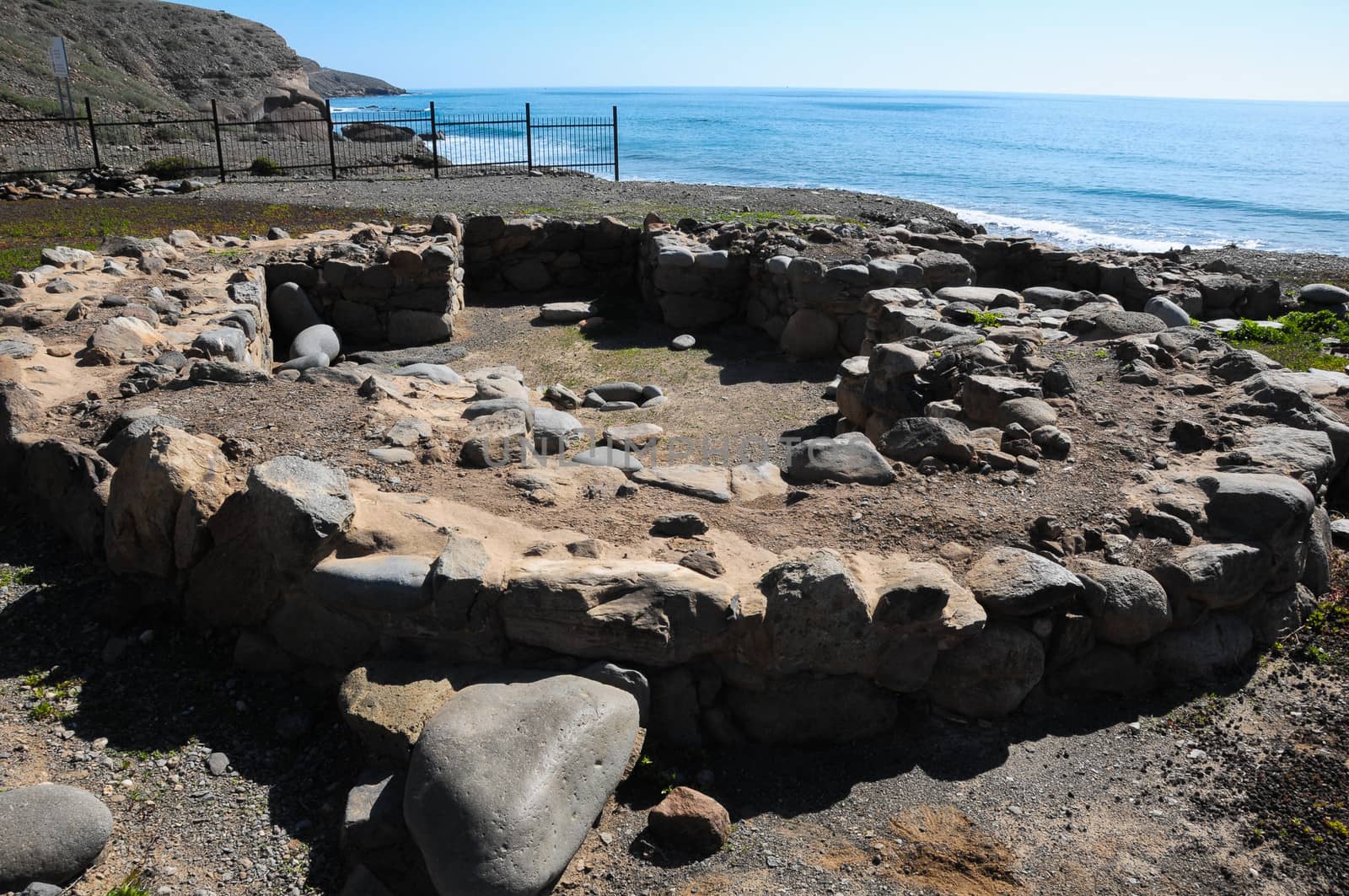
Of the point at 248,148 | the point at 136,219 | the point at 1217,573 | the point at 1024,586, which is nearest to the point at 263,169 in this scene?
the point at 136,219

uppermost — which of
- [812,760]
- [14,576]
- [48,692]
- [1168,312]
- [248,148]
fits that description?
[248,148]

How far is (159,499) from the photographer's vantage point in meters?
4.59

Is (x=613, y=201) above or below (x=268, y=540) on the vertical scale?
above

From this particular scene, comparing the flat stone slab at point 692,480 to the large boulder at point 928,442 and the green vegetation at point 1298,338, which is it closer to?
the large boulder at point 928,442

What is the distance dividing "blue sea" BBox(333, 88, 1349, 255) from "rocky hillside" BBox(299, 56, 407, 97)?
6778cm

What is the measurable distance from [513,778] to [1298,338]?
Answer: 28.1ft

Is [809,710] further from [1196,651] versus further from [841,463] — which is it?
[1196,651]

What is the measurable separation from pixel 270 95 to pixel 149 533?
57442 millimetres

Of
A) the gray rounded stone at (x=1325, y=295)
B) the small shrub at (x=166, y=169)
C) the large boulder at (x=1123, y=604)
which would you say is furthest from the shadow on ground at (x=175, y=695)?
the small shrub at (x=166, y=169)

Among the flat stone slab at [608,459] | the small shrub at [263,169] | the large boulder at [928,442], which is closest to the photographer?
the large boulder at [928,442]

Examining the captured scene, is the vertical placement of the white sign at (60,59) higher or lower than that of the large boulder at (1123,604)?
higher

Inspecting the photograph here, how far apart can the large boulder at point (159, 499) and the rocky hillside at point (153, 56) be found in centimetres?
4072

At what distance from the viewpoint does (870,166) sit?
45.9m

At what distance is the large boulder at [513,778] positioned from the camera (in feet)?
10.5
